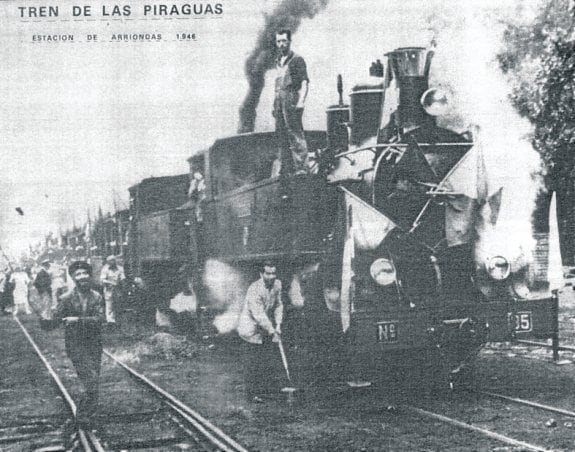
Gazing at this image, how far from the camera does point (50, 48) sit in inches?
215

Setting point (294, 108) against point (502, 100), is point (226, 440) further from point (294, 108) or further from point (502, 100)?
point (502, 100)

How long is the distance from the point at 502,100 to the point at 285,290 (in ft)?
7.65

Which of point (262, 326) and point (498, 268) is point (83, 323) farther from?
point (498, 268)

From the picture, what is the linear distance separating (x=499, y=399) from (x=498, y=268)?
1031 millimetres

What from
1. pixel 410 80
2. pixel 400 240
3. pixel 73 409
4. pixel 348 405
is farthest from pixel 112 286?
pixel 410 80

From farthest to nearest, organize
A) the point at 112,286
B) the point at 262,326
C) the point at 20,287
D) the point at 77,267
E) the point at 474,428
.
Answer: the point at 20,287, the point at 112,286, the point at 262,326, the point at 77,267, the point at 474,428

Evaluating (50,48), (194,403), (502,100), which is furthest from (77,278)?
(502,100)

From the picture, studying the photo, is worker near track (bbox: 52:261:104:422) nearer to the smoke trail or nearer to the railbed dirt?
the railbed dirt

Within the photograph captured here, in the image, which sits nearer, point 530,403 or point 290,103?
point 530,403

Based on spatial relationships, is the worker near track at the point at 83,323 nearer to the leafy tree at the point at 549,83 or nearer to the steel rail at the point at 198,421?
the steel rail at the point at 198,421

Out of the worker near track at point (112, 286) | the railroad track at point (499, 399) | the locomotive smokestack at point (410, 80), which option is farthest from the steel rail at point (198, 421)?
the worker near track at point (112, 286)

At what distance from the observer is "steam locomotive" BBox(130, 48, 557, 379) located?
16.4ft

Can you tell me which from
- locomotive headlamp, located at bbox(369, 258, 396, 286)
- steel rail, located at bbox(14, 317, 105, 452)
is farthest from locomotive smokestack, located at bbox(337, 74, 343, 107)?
steel rail, located at bbox(14, 317, 105, 452)

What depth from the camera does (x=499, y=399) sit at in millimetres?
5324
